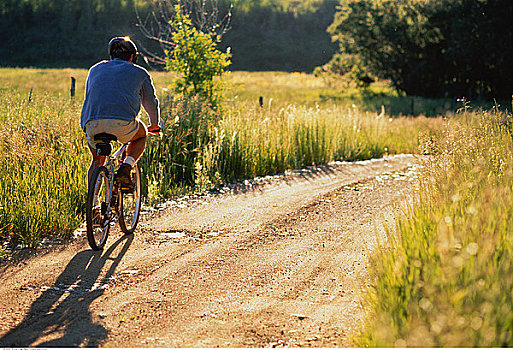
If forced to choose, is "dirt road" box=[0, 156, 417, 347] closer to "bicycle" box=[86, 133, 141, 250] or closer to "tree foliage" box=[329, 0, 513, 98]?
"bicycle" box=[86, 133, 141, 250]

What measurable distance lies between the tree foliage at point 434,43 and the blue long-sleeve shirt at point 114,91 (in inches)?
1315

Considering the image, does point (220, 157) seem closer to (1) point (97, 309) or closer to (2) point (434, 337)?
(1) point (97, 309)

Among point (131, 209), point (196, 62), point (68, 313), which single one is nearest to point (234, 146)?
point (196, 62)

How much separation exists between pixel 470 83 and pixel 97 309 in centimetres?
3994

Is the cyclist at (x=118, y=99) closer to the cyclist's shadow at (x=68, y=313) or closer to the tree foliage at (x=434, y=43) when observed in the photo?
the cyclist's shadow at (x=68, y=313)

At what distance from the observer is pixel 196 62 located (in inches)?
472

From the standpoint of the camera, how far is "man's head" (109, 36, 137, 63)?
550cm

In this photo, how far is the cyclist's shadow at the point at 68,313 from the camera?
11.6ft

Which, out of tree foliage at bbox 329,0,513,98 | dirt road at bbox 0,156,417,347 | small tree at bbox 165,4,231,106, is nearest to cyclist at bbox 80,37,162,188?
dirt road at bbox 0,156,417,347

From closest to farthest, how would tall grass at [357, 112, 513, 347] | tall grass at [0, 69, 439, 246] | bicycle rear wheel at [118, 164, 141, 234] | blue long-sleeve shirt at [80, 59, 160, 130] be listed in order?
tall grass at [357, 112, 513, 347] → blue long-sleeve shirt at [80, 59, 160, 130] → bicycle rear wheel at [118, 164, 141, 234] → tall grass at [0, 69, 439, 246]

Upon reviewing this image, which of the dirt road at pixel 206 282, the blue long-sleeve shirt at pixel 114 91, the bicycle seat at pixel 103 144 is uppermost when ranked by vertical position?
the blue long-sleeve shirt at pixel 114 91

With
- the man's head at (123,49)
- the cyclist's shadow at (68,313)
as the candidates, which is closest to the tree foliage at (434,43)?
the man's head at (123,49)

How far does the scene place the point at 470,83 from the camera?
3878 cm

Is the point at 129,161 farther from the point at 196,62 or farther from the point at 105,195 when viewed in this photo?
the point at 196,62
